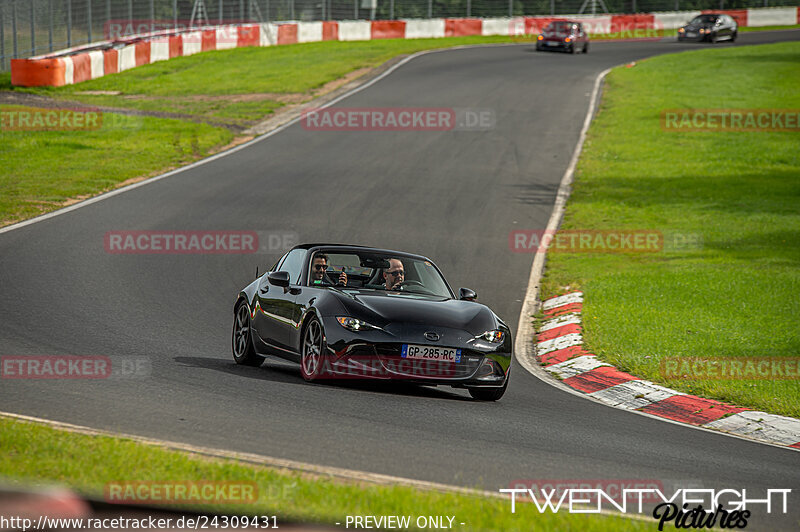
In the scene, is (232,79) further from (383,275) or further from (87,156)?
(383,275)

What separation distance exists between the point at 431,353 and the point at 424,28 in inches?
1977

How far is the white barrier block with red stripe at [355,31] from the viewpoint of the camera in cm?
5556

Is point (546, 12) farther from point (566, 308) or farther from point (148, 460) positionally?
point (148, 460)

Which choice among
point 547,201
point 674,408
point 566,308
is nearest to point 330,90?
point 547,201

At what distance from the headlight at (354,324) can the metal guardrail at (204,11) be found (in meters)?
30.6

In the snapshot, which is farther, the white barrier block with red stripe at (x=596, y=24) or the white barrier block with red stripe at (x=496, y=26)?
the white barrier block with red stripe at (x=596, y=24)

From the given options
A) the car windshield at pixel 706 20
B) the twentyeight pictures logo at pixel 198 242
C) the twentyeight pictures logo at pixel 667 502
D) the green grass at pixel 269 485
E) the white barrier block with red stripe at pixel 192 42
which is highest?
the car windshield at pixel 706 20

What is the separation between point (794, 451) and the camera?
8734 mm

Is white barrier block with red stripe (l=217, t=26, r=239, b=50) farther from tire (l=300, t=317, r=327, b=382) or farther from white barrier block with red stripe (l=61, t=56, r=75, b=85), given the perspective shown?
tire (l=300, t=317, r=327, b=382)

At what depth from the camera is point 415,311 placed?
9.91m

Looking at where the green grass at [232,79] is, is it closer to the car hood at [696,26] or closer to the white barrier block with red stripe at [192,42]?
the white barrier block with red stripe at [192,42]

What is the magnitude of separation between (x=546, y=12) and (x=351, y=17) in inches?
553

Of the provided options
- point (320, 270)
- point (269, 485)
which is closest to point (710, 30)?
point (320, 270)

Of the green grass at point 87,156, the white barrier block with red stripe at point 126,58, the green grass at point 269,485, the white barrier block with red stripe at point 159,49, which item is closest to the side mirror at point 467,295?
the green grass at point 269,485
